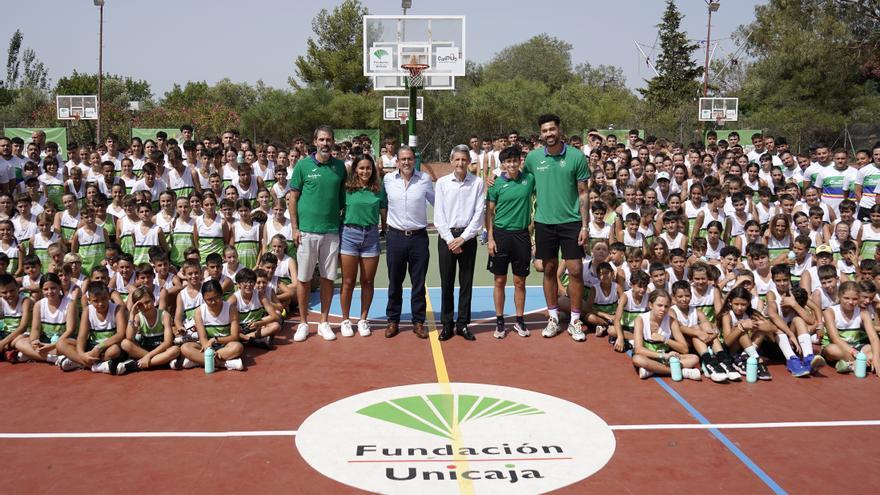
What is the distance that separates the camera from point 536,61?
68.9 m

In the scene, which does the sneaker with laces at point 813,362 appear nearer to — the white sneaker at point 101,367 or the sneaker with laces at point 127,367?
the sneaker with laces at point 127,367

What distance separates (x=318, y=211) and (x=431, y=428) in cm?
296

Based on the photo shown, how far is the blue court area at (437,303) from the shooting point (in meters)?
9.10

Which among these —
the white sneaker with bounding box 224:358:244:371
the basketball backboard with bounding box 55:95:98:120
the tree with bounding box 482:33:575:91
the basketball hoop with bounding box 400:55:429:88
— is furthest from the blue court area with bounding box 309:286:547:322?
the tree with bounding box 482:33:575:91

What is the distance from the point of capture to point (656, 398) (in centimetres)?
614

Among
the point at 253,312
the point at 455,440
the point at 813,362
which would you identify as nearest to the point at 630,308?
the point at 813,362

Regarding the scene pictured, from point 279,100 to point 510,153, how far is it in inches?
1104

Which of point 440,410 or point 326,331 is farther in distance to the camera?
point 326,331

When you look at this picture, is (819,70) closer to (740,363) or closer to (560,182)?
(560,182)

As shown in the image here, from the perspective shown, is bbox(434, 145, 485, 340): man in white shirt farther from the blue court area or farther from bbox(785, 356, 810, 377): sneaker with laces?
bbox(785, 356, 810, 377): sneaker with laces

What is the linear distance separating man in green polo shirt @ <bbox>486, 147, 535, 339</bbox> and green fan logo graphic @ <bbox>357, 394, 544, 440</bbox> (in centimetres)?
186

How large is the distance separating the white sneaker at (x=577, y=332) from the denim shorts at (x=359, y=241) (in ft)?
6.99

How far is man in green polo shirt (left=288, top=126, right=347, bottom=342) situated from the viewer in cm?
766

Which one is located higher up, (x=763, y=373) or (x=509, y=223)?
(x=509, y=223)
